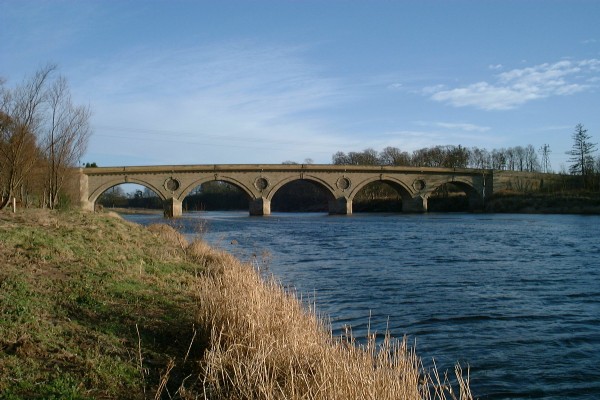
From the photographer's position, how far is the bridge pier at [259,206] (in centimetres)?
6925

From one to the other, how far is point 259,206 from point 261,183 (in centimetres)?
300

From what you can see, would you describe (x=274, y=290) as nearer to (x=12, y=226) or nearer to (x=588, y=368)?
(x=588, y=368)

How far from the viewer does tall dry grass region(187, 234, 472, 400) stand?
4.60 meters

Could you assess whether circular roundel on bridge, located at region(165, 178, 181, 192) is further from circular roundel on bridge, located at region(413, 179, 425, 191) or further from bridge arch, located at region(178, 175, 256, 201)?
circular roundel on bridge, located at region(413, 179, 425, 191)

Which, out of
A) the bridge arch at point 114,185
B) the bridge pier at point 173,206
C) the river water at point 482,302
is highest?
the bridge arch at point 114,185

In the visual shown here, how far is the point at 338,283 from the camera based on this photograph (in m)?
14.6

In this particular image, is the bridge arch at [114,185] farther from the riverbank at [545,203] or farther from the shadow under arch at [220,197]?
the shadow under arch at [220,197]

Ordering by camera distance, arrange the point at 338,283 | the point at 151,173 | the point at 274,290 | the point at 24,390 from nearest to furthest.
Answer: the point at 24,390 → the point at 274,290 → the point at 338,283 → the point at 151,173

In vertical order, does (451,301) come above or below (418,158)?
below

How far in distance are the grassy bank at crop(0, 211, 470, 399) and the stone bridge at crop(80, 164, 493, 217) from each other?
1924 inches

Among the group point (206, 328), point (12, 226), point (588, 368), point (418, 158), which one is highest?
point (418, 158)

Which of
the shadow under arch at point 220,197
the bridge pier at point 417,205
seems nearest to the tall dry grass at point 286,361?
the bridge pier at point 417,205

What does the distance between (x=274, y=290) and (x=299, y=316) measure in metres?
2.03

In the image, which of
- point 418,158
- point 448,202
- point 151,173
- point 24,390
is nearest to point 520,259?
point 24,390
